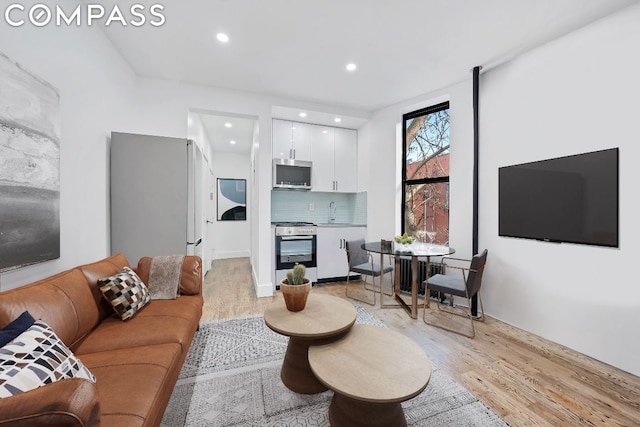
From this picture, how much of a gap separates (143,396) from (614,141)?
11.4 ft

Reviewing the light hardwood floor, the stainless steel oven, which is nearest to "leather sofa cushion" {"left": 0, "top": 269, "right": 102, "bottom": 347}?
the light hardwood floor

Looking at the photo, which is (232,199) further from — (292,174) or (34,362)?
(34,362)

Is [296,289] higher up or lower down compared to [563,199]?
lower down

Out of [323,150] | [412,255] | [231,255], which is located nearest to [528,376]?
[412,255]

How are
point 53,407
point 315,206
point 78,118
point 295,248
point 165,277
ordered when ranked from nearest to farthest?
point 53,407, point 78,118, point 165,277, point 295,248, point 315,206

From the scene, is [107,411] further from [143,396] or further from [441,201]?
[441,201]

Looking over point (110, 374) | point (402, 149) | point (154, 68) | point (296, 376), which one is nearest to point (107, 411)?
point (110, 374)

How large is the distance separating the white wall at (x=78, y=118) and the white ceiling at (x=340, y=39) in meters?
0.41

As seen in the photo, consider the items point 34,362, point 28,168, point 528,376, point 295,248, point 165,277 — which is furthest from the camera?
point 295,248

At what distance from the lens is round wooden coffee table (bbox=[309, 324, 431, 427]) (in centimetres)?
114

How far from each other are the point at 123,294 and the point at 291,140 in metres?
3.07

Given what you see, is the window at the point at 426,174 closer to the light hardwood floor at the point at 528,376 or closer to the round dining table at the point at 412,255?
the round dining table at the point at 412,255

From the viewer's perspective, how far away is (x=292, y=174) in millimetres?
4062

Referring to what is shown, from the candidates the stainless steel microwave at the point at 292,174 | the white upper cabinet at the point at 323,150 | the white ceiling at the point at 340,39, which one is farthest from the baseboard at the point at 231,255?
the white ceiling at the point at 340,39
